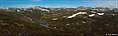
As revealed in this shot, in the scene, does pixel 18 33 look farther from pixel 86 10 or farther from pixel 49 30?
pixel 86 10

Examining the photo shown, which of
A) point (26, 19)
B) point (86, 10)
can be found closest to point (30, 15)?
point (26, 19)

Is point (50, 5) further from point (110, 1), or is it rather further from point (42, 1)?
point (110, 1)

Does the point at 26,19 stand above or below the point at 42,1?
below

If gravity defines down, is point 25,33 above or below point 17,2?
below

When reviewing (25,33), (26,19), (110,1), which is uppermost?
(110,1)

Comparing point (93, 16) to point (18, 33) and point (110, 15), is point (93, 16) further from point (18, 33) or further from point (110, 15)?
point (18, 33)

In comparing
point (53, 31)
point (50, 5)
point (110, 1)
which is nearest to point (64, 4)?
point (50, 5)

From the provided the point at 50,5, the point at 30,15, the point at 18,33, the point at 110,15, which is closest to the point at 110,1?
the point at 110,15
